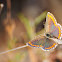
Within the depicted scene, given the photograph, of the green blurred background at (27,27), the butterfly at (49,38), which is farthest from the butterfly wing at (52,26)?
the green blurred background at (27,27)

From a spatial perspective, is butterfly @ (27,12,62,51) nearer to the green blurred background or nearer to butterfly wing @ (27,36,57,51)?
butterfly wing @ (27,36,57,51)

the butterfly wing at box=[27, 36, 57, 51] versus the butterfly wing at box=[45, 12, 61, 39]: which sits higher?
the butterfly wing at box=[45, 12, 61, 39]

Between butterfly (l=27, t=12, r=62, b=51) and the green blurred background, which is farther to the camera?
the green blurred background

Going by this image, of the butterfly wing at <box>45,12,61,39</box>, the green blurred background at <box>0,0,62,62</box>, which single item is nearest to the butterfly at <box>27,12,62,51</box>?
the butterfly wing at <box>45,12,61,39</box>

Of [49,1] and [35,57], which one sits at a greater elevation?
[49,1]

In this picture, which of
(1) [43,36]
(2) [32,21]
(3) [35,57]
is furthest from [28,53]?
(1) [43,36]

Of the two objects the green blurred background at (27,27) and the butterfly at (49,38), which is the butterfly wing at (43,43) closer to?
the butterfly at (49,38)

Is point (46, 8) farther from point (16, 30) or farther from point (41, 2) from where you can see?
point (16, 30)
